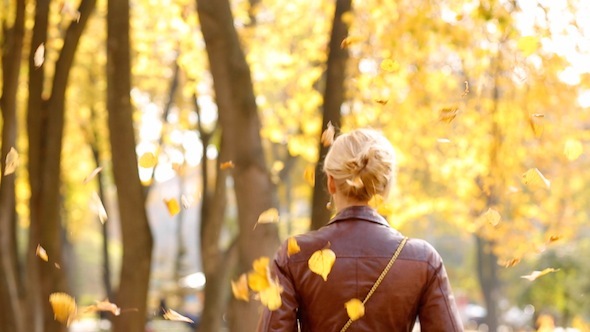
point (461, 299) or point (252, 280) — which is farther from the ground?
point (252, 280)

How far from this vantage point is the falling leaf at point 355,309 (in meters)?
3.74

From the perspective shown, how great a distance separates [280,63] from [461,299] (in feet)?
153

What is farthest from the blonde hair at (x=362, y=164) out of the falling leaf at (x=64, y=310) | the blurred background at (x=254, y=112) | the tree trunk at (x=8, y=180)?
the tree trunk at (x=8, y=180)

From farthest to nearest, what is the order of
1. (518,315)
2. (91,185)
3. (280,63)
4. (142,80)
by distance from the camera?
(518,315)
(91,185)
(142,80)
(280,63)

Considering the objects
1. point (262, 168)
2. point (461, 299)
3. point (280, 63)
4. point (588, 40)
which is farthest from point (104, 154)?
point (461, 299)

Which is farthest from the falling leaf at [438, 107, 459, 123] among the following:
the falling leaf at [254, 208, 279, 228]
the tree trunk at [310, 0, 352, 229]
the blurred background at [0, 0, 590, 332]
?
the tree trunk at [310, 0, 352, 229]

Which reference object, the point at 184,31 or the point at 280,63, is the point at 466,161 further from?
the point at 184,31

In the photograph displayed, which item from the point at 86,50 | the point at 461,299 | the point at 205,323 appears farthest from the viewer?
the point at 461,299

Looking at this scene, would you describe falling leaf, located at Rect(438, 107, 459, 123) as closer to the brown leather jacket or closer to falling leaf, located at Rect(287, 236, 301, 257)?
the brown leather jacket

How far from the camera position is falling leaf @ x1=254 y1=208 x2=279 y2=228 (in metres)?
7.37

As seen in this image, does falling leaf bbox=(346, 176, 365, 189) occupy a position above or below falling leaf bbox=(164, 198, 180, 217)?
above

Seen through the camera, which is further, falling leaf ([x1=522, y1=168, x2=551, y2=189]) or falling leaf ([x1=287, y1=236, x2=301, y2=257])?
falling leaf ([x1=522, y1=168, x2=551, y2=189])

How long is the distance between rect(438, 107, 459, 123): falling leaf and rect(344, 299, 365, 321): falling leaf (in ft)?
5.97

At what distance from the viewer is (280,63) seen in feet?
48.1
